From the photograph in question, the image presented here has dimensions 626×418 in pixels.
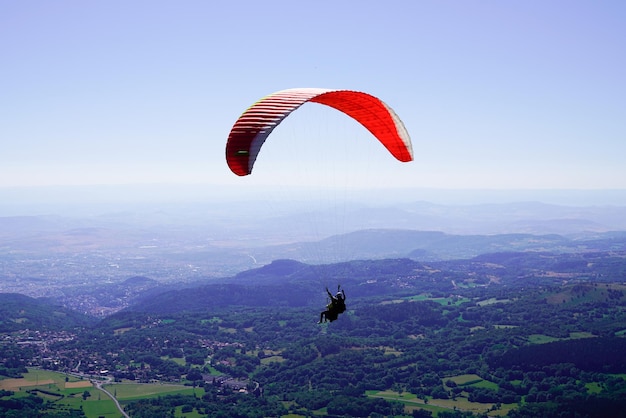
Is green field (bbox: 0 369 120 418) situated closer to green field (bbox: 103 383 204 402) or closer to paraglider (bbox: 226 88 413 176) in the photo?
green field (bbox: 103 383 204 402)

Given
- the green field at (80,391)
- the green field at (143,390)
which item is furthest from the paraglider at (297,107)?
the green field at (143,390)

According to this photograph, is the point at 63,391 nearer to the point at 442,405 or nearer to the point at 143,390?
the point at 143,390

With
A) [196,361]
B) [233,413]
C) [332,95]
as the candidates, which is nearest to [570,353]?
[233,413]

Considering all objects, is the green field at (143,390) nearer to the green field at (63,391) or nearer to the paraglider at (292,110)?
the green field at (63,391)

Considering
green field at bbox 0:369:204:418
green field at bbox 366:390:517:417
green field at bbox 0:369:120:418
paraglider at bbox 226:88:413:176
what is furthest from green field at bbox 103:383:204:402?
paraglider at bbox 226:88:413:176

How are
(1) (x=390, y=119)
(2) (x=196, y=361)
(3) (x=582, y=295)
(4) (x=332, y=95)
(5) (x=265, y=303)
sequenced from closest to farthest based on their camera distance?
(4) (x=332, y=95)
(1) (x=390, y=119)
(2) (x=196, y=361)
(3) (x=582, y=295)
(5) (x=265, y=303)

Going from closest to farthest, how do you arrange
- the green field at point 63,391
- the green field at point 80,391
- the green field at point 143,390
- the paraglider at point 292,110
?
the paraglider at point 292,110 → the green field at point 63,391 → the green field at point 80,391 → the green field at point 143,390

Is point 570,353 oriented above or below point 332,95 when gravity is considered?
below

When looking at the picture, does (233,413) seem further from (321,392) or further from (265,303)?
(265,303)
